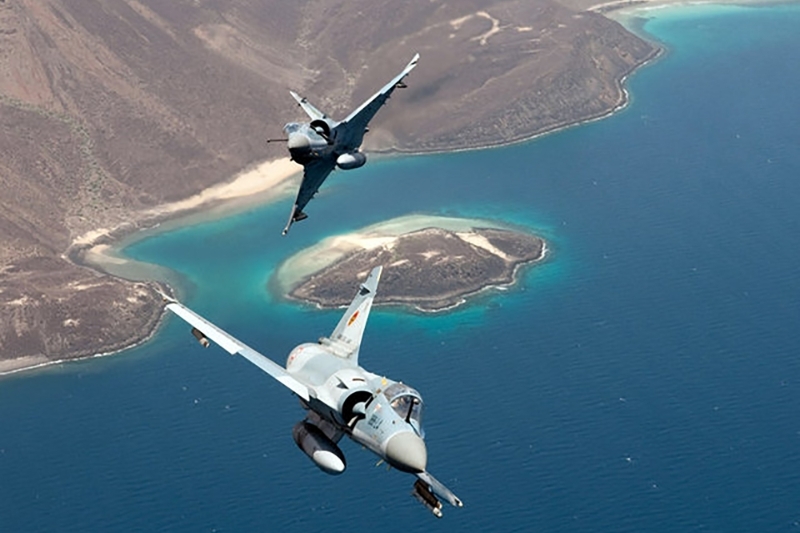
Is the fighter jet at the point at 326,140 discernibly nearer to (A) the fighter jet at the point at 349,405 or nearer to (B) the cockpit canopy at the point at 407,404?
(A) the fighter jet at the point at 349,405

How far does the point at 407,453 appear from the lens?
9481cm

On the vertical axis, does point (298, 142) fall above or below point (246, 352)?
above

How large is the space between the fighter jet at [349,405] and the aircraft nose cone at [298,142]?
14991 mm

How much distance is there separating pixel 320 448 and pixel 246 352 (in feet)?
29.8

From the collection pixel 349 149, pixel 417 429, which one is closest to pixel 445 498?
pixel 417 429

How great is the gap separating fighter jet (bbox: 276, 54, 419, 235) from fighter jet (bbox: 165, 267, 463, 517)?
15.3 metres

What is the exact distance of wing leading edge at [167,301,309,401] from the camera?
104 meters

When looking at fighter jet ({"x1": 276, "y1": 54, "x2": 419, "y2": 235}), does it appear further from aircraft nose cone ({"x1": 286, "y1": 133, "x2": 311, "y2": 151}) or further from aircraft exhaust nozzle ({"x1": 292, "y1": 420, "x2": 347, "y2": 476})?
aircraft exhaust nozzle ({"x1": 292, "y1": 420, "x2": 347, "y2": 476})

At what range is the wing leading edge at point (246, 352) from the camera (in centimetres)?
10438

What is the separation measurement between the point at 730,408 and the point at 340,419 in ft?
340

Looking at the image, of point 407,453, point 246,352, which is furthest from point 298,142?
point 407,453

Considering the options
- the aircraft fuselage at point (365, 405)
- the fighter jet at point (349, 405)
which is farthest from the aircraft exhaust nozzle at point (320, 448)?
the aircraft fuselage at point (365, 405)

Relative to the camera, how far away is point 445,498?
Result: 95125 millimetres

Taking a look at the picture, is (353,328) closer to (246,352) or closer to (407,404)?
(246,352)
